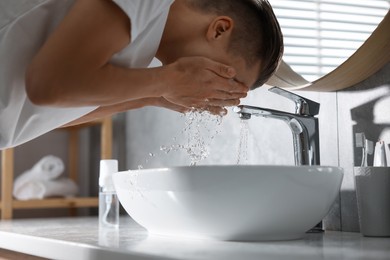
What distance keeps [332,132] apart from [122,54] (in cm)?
61

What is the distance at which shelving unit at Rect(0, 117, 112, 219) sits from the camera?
2332mm

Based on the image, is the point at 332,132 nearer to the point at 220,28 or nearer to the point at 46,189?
the point at 220,28

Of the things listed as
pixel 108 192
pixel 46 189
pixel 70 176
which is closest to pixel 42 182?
pixel 46 189

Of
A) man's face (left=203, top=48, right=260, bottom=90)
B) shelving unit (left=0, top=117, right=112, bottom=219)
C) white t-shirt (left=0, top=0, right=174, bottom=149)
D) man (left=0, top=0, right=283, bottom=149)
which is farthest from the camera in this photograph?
shelving unit (left=0, top=117, right=112, bottom=219)

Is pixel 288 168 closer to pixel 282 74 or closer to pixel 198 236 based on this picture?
pixel 198 236

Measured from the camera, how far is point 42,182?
7.92 ft

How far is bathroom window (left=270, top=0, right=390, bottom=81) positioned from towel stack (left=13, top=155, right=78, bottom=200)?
1.18 metres

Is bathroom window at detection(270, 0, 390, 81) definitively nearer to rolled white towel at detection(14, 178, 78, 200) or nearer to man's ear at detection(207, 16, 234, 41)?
man's ear at detection(207, 16, 234, 41)

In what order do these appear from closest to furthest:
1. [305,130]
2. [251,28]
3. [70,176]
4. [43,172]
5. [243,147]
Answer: [251,28] → [305,130] → [243,147] → [43,172] → [70,176]

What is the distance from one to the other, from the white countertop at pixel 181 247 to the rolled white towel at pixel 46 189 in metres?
1.02

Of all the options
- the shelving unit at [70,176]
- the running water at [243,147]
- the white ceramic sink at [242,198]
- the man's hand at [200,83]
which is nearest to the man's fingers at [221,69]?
the man's hand at [200,83]

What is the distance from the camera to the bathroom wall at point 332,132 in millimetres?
1344

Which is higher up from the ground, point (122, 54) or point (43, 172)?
point (122, 54)

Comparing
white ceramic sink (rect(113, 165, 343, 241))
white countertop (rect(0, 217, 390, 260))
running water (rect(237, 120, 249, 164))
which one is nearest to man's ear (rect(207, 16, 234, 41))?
white ceramic sink (rect(113, 165, 343, 241))
